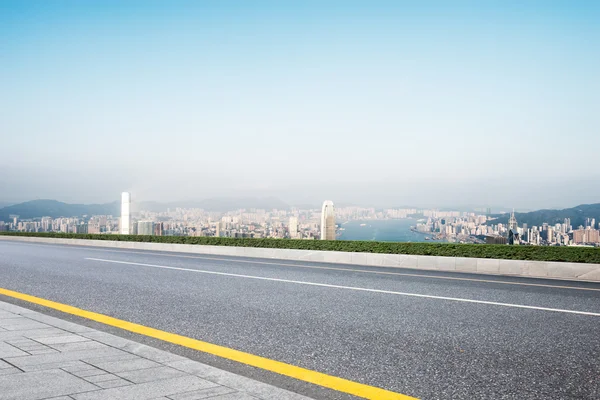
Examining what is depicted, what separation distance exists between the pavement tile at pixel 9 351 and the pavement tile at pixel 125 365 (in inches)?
29.9

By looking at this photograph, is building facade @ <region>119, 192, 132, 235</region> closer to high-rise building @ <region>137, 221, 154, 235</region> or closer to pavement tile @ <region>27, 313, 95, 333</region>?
high-rise building @ <region>137, 221, 154, 235</region>

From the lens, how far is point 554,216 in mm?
17500

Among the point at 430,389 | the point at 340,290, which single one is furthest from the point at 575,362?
the point at 340,290

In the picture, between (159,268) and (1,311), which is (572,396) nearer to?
(1,311)

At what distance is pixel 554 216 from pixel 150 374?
55.2ft

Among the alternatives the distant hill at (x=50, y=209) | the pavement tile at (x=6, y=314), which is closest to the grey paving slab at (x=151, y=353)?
the pavement tile at (x=6, y=314)

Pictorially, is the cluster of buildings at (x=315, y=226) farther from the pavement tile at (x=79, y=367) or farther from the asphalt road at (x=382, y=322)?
the pavement tile at (x=79, y=367)

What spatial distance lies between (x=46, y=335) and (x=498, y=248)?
1299 centimetres

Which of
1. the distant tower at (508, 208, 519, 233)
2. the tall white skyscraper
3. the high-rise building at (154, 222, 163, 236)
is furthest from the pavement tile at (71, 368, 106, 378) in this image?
the tall white skyscraper

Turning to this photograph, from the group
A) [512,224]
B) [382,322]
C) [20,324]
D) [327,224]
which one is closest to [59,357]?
[20,324]

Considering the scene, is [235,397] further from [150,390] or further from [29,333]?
[29,333]

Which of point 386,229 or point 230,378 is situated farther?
point 386,229

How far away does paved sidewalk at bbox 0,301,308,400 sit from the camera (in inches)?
132

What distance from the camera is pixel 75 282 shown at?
981cm
